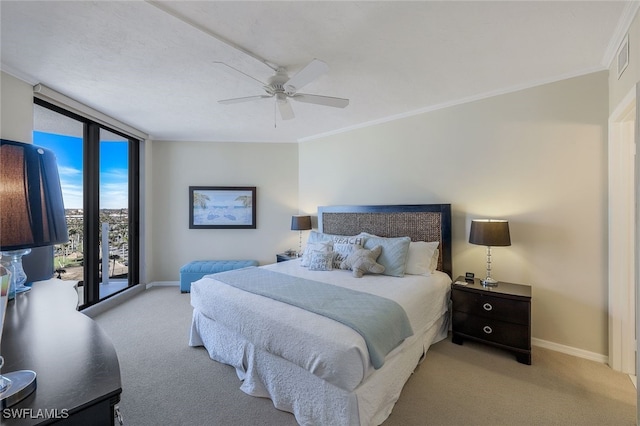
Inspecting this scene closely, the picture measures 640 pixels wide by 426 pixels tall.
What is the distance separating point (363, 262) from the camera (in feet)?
9.60

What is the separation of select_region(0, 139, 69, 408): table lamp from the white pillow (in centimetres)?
288

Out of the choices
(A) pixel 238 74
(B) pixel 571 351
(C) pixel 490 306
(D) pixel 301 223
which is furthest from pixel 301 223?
(B) pixel 571 351

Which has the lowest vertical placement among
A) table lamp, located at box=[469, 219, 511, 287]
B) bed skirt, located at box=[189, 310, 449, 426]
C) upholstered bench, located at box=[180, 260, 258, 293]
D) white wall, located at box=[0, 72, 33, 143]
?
bed skirt, located at box=[189, 310, 449, 426]

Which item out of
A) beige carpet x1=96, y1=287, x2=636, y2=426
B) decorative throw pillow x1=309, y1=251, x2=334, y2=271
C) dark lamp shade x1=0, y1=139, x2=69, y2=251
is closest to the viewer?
dark lamp shade x1=0, y1=139, x2=69, y2=251

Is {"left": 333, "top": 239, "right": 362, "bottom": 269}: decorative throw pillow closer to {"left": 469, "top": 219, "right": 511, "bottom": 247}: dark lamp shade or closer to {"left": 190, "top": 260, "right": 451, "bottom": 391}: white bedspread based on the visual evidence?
{"left": 190, "top": 260, "right": 451, "bottom": 391}: white bedspread

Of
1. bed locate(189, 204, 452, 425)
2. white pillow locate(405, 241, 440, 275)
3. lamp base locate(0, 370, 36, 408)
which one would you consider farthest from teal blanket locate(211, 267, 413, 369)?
lamp base locate(0, 370, 36, 408)

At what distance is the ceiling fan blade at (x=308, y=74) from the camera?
1813 mm

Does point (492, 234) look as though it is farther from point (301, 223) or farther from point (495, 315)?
point (301, 223)

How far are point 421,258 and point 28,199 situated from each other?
10.1 feet

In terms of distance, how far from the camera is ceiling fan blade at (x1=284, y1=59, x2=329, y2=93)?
5.95ft

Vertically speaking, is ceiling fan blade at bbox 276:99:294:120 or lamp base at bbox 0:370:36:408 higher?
ceiling fan blade at bbox 276:99:294:120

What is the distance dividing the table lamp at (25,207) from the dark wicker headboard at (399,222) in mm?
3245

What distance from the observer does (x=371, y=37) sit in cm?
200

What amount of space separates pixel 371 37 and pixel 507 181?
84.5 inches
